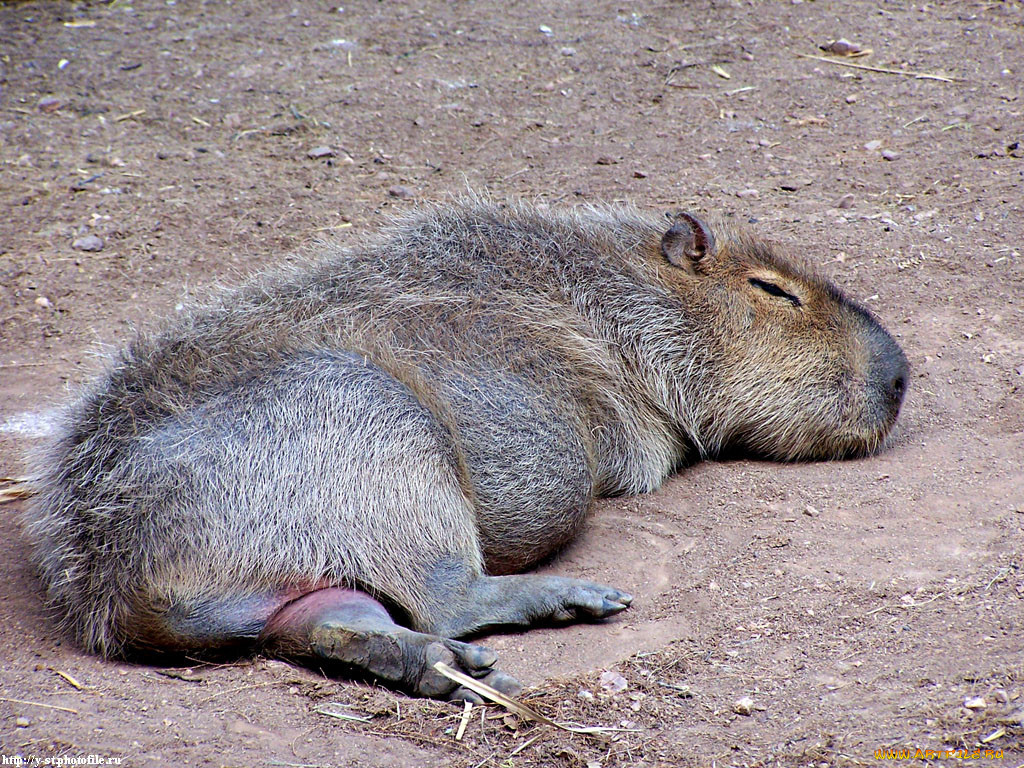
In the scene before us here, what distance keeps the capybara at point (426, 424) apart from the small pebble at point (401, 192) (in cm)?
185

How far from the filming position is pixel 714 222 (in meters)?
4.64

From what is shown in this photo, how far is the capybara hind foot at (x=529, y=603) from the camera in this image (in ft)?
10.8

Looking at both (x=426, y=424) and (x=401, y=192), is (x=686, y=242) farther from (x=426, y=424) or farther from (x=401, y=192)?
(x=401, y=192)

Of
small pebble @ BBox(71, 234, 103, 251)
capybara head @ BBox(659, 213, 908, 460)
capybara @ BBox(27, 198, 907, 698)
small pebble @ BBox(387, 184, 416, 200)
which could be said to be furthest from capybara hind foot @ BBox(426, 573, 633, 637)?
small pebble @ BBox(71, 234, 103, 251)

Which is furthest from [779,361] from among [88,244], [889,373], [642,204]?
[88,244]

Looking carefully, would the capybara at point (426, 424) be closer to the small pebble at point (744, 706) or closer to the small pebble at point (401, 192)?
the small pebble at point (744, 706)

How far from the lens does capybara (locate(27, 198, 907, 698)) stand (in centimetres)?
302

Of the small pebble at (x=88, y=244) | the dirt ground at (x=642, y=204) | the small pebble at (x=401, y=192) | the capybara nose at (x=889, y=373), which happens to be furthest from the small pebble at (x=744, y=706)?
the small pebble at (x=88, y=244)

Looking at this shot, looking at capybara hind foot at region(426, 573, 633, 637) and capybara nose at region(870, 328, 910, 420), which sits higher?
capybara nose at region(870, 328, 910, 420)

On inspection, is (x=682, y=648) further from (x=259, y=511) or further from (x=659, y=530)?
(x=259, y=511)

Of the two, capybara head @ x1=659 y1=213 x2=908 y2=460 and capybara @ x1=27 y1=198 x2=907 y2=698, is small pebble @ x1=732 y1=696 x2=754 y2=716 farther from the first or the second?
capybara head @ x1=659 y1=213 x2=908 y2=460

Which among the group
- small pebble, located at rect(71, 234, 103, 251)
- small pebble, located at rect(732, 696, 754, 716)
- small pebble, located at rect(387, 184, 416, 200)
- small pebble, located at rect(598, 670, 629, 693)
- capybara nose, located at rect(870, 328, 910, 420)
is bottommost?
small pebble, located at rect(598, 670, 629, 693)

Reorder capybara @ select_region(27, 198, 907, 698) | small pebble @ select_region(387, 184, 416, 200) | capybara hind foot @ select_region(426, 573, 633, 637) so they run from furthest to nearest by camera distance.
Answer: small pebble @ select_region(387, 184, 416, 200), capybara hind foot @ select_region(426, 573, 633, 637), capybara @ select_region(27, 198, 907, 698)

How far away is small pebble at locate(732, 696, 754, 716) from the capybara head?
1.74 metres
